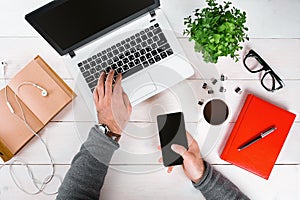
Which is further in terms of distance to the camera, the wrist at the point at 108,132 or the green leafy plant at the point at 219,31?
the wrist at the point at 108,132

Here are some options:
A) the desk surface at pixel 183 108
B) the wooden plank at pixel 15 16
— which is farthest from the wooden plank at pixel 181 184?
the wooden plank at pixel 15 16

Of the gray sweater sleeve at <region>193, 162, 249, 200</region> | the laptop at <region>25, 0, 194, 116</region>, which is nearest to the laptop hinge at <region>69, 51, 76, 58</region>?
the laptop at <region>25, 0, 194, 116</region>

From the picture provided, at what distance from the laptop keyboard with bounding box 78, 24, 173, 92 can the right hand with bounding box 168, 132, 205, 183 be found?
254 millimetres

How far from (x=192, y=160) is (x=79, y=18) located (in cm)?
51

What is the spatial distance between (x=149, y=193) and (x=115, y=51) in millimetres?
439

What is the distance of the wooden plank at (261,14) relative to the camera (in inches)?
45.0

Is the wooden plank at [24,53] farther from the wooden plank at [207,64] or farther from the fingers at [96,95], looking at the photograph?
the fingers at [96,95]

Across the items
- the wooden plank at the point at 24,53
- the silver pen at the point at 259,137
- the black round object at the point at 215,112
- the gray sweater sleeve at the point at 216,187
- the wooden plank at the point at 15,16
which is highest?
the wooden plank at the point at 15,16

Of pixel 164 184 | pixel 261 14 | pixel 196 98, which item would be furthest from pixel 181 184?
pixel 261 14

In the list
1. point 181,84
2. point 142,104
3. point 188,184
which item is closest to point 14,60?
point 142,104

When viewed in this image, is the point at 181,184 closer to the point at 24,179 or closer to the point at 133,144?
the point at 133,144

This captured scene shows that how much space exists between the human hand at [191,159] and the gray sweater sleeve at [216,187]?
0.06ft

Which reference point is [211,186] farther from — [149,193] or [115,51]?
[115,51]

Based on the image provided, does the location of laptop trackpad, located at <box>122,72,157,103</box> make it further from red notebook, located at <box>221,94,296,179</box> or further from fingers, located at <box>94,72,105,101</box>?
red notebook, located at <box>221,94,296,179</box>
